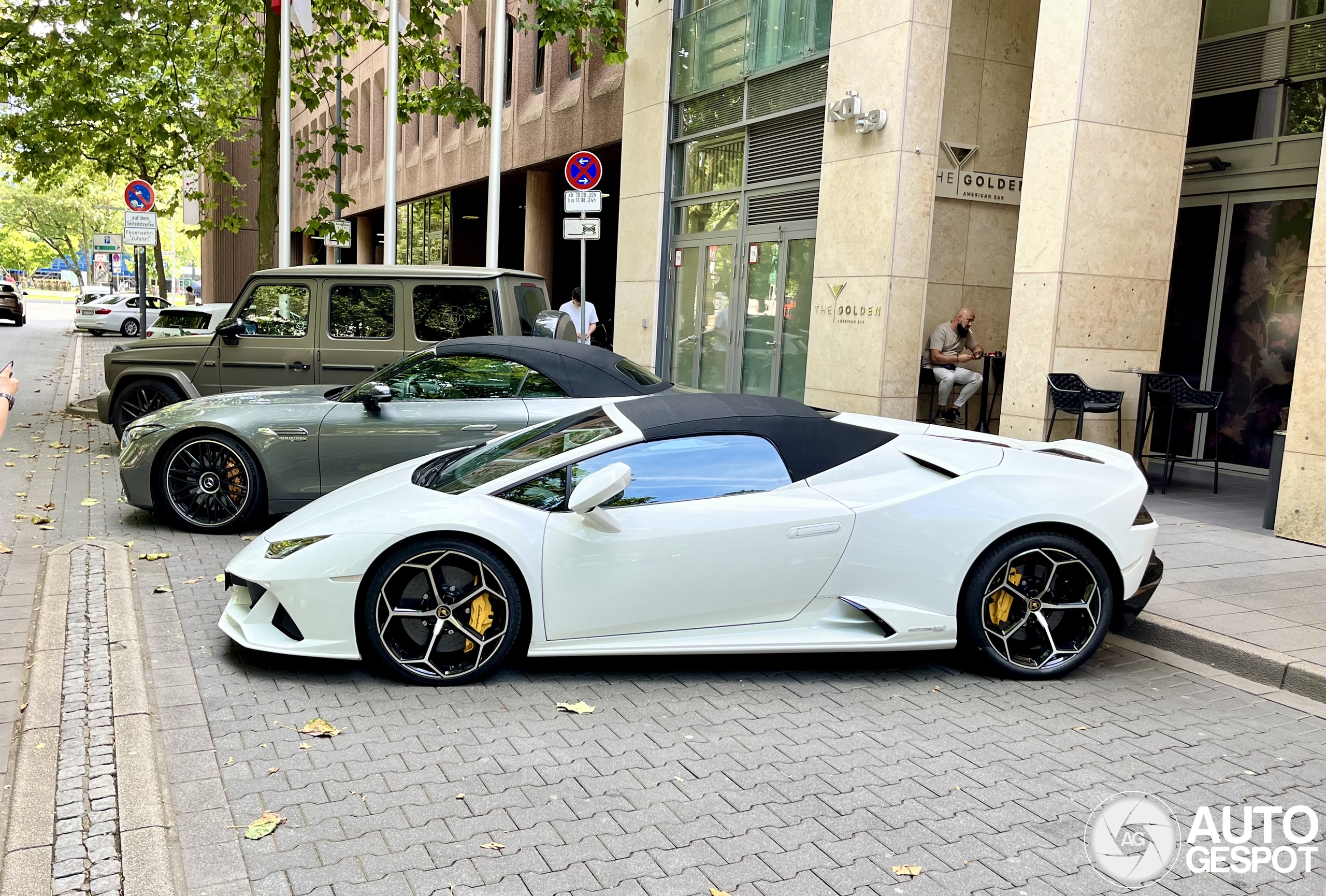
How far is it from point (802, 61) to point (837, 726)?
10.8 meters

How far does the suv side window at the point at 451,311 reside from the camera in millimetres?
9055

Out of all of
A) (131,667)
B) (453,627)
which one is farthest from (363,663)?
(131,667)

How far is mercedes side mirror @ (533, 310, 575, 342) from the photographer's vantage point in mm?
9062

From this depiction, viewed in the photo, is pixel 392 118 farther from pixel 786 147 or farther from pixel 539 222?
pixel 539 222

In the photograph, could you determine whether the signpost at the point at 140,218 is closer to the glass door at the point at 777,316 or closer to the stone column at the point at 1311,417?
the glass door at the point at 777,316

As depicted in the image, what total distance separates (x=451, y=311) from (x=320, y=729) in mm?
5463

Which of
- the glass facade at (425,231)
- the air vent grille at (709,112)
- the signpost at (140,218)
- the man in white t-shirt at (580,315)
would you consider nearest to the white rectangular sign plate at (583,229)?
the man in white t-shirt at (580,315)

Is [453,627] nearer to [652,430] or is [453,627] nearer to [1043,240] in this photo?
[652,430]

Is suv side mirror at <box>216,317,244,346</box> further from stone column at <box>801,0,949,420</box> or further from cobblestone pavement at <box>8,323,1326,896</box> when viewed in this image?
stone column at <box>801,0,949,420</box>

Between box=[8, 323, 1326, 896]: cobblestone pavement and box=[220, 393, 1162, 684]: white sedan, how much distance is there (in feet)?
0.81

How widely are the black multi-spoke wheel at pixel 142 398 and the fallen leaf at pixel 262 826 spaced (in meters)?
7.43

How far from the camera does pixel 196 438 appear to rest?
24.2 feet

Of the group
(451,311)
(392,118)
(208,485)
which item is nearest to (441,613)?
(208,485)

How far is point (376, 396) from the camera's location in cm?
708
